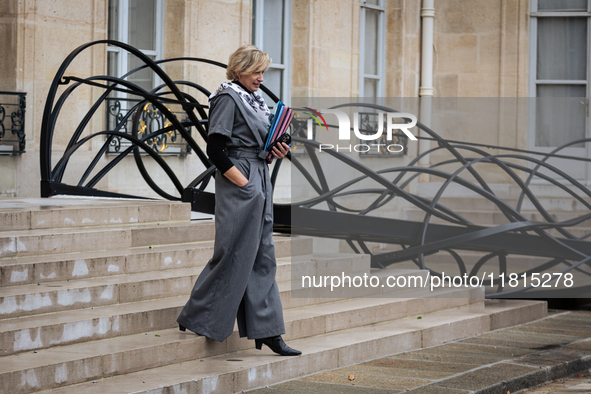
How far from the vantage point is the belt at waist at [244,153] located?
425 cm

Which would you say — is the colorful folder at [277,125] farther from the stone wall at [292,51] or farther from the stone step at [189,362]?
the stone wall at [292,51]

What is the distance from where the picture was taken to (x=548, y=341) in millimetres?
5871

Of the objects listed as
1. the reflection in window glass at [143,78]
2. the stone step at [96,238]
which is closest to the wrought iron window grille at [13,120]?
the reflection in window glass at [143,78]

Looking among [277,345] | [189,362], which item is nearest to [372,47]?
[277,345]

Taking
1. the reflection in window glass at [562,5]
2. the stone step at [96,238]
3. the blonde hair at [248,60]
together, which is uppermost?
the reflection in window glass at [562,5]

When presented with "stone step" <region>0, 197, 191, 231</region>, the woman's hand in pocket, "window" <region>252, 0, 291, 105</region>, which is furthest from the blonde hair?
"window" <region>252, 0, 291, 105</region>

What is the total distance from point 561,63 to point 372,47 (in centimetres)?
293

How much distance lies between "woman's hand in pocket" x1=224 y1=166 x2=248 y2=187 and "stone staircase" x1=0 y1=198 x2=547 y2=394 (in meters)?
0.86

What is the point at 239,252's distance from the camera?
4184 mm

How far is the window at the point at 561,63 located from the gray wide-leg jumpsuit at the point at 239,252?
9.07 metres

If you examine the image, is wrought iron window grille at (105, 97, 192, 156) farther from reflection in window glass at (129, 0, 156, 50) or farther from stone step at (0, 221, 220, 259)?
stone step at (0, 221, 220, 259)

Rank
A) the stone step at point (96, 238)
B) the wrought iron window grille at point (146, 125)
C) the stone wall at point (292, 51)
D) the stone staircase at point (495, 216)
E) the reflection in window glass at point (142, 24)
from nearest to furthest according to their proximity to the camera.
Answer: the stone step at point (96, 238)
the stone wall at point (292, 51)
the wrought iron window grille at point (146, 125)
the reflection in window glass at point (142, 24)
the stone staircase at point (495, 216)

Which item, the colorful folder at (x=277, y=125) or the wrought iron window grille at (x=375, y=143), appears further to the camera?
the wrought iron window grille at (x=375, y=143)

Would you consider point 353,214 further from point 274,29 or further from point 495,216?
point 274,29
